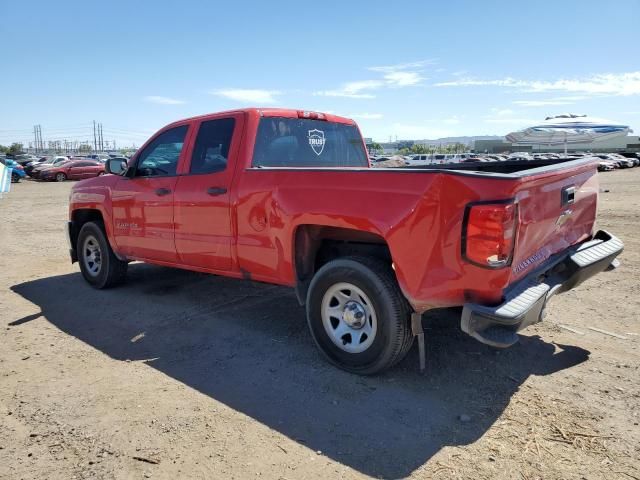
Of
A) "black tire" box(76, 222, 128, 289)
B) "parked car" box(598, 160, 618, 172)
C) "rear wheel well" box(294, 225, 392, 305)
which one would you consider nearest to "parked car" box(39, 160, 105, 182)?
"black tire" box(76, 222, 128, 289)

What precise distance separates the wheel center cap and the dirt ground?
1.39 ft

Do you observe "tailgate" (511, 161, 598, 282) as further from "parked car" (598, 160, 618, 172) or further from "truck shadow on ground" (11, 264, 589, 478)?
"parked car" (598, 160, 618, 172)

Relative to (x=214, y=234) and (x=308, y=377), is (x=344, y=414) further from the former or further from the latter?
(x=214, y=234)

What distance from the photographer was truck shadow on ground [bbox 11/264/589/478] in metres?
3.03

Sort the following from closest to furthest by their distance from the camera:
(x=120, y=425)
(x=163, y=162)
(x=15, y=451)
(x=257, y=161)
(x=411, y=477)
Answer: (x=411, y=477)
(x=15, y=451)
(x=120, y=425)
(x=257, y=161)
(x=163, y=162)

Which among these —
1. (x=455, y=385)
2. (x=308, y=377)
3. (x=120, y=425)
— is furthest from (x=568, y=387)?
(x=120, y=425)

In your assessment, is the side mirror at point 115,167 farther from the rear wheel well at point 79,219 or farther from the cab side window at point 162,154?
the rear wheel well at point 79,219

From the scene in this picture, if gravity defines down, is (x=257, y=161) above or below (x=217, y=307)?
above

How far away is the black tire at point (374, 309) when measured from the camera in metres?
3.47

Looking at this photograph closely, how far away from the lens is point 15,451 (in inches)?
115

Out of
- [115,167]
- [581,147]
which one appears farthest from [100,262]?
[581,147]

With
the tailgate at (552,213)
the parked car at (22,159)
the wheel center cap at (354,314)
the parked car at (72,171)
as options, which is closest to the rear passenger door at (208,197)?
the wheel center cap at (354,314)

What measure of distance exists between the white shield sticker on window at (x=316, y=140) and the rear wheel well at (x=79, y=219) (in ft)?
10.8

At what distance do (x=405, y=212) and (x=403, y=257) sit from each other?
0.30 m
